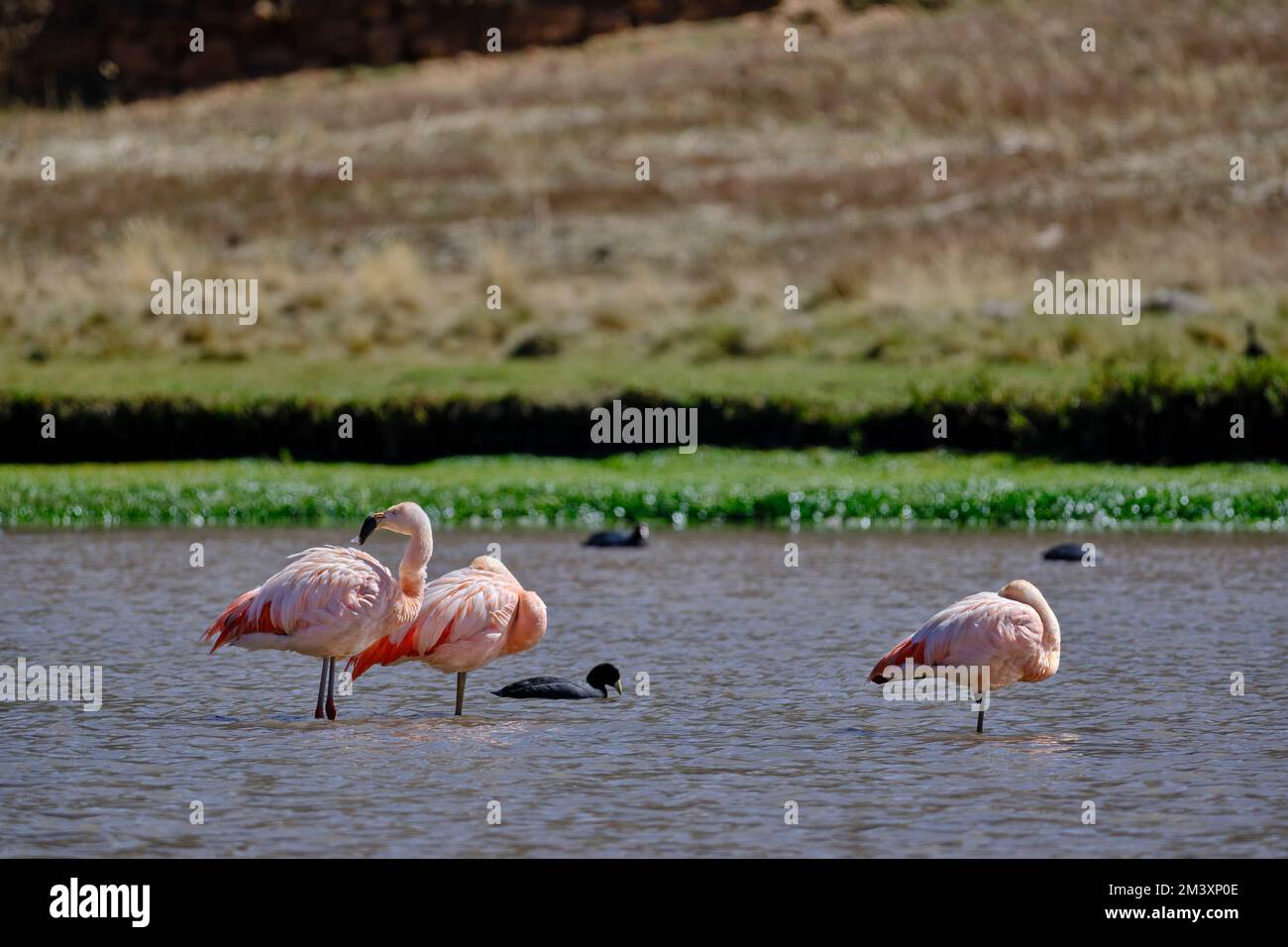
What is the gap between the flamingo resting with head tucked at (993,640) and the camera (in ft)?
35.3

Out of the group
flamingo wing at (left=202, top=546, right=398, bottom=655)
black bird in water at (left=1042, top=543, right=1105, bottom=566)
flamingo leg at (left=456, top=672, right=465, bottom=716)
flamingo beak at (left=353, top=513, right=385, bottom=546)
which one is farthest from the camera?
black bird in water at (left=1042, top=543, right=1105, bottom=566)

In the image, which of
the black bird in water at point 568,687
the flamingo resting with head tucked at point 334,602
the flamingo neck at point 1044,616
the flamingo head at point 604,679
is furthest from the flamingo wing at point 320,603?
the flamingo neck at point 1044,616

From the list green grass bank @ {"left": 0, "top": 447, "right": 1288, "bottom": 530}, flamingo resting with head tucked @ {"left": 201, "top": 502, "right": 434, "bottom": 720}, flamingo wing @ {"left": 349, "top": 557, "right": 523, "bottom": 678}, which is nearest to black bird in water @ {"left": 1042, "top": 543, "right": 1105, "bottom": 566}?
green grass bank @ {"left": 0, "top": 447, "right": 1288, "bottom": 530}

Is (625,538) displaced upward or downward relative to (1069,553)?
upward

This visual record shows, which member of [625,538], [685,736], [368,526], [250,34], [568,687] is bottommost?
[685,736]

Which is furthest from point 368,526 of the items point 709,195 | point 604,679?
point 709,195

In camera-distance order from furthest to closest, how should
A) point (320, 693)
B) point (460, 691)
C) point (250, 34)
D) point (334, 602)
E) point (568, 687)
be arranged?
point (250, 34) < point (568, 687) < point (460, 691) < point (320, 693) < point (334, 602)

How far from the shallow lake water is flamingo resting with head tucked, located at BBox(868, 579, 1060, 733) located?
1.37 feet

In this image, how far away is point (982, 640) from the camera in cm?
1073

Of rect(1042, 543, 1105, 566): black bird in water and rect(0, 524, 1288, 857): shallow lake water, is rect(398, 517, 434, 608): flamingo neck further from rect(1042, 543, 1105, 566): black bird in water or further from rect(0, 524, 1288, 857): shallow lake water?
rect(1042, 543, 1105, 566): black bird in water

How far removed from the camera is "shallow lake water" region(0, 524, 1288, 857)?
901cm

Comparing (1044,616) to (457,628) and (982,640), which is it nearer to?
(982,640)

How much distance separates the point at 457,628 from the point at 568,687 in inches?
44.3

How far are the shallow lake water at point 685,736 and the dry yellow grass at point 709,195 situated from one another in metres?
12.6
